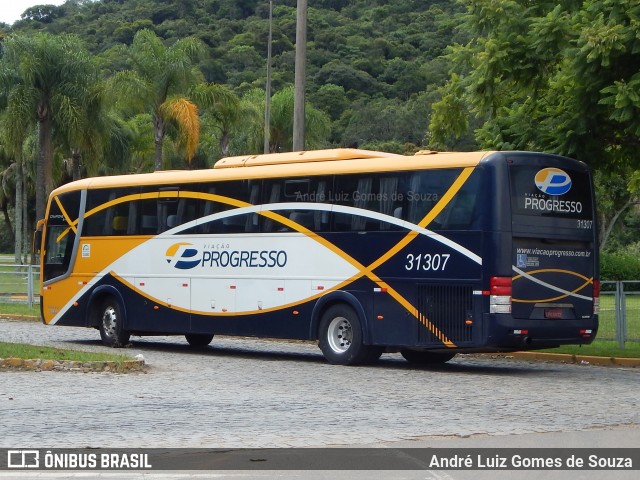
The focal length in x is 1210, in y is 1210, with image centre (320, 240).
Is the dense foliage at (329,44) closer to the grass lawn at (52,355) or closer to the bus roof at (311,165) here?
the bus roof at (311,165)

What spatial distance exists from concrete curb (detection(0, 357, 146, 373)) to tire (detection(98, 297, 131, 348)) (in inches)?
255

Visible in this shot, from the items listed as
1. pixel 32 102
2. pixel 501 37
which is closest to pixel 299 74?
pixel 501 37

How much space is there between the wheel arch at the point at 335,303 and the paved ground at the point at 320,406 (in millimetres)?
583

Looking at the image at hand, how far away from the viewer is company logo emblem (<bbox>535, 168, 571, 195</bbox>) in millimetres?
19375

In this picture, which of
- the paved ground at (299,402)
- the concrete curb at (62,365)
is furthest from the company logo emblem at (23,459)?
the concrete curb at (62,365)

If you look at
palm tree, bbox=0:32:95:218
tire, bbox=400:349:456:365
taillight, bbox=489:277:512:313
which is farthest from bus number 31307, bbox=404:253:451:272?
palm tree, bbox=0:32:95:218

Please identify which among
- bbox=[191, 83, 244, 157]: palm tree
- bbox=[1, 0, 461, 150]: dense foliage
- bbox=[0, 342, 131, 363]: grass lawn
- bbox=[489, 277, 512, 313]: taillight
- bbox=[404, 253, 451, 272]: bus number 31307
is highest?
bbox=[1, 0, 461, 150]: dense foliage

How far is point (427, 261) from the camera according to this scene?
1969cm

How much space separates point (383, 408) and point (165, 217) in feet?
36.2

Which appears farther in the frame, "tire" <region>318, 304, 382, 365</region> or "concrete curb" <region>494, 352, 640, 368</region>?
"concrete curb" <region>494, 352, 640, 368</region>

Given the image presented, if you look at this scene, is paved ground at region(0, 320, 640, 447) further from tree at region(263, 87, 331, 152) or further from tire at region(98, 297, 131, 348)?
tree at region(263, 87, 331, 152)

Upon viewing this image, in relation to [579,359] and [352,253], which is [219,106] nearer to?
[579,359]

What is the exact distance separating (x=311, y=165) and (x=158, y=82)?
25.5 meters

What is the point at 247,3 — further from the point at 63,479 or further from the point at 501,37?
the point at 63,479
